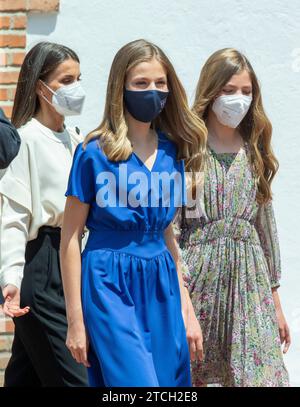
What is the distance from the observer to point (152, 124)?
16.7 feet

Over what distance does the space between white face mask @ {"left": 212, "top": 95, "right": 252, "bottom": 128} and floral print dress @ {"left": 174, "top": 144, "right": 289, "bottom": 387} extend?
16 cm

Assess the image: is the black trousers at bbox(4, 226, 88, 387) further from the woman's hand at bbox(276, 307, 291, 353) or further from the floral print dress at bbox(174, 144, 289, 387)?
the woman's hand at bbox(276, 307, 291, 353)

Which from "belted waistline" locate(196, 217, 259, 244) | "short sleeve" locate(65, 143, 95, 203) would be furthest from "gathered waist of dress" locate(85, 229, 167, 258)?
"belted waistline" locate(196, 217, 259, 244)

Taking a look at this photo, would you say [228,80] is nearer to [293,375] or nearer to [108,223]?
[108,223]

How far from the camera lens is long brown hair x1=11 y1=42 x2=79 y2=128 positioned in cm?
568

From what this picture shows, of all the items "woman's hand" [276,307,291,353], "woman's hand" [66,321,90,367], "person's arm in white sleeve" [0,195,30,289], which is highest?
"person's arm in white sleeve" [0,195,30,289]

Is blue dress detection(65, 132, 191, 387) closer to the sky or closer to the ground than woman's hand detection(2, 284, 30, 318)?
closer to the sky

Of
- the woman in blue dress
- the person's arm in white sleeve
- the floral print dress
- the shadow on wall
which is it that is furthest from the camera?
the shadow on wall

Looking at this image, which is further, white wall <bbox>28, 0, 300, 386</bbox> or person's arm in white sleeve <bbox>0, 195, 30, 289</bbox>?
white wall <bbox>28, 0, 300, 386</bbox>

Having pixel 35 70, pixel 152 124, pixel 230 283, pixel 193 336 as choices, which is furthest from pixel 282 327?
pixel 35 70

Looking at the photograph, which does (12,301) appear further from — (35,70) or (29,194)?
(35,70)

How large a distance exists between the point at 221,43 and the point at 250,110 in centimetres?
113

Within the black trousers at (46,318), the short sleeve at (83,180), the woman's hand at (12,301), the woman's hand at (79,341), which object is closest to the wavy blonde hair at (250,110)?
the black trousers at (46,318)

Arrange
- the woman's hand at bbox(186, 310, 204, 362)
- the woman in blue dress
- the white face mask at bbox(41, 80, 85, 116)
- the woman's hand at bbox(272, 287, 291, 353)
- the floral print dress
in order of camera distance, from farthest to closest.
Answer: the woman's hand at bbox(272, 287, 291, 353) < the white face mask at bbox(41, 80, 85, 116) < the floral print dress < the woman's hand at bbox(186, 310, 204, 362) < the woman in blue dress
